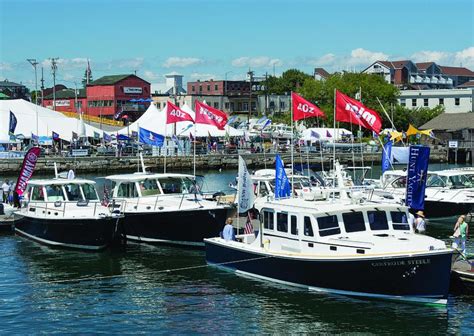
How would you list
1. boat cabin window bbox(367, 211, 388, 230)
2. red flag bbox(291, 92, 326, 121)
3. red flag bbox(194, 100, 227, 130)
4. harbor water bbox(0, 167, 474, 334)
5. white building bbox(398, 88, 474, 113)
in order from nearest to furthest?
1. harbor water bbox(0, 167, 474, 334)
2. boat cabin window bbox(367, 211, 388, 230)
3. red flag bbox(291, 92, 326, 121)
4. red flag bbox(194, 100, 227, 130)
5. white building bbox(398, 88, 474, 113)

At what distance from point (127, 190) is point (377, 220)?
16165 mm

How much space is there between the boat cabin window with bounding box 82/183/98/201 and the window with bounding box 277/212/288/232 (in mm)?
13711

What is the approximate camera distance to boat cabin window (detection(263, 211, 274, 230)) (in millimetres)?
29016

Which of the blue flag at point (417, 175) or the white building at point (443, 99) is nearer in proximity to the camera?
the blue flag at point (417, 175)

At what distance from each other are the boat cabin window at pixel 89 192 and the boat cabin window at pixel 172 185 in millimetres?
3387

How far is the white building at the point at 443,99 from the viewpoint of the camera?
13125cm

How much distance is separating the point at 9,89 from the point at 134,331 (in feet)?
545

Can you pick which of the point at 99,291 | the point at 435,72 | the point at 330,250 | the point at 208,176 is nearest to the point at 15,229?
the point at 99,291

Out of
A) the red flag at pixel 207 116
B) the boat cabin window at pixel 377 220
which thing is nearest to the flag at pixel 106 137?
the red flag at pixel 207 116

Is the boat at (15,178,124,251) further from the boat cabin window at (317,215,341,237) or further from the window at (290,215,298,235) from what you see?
the boat cabin window at (317,215,341,237)

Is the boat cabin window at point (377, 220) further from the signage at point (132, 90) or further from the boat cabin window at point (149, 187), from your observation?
the signage at point (132, 90)

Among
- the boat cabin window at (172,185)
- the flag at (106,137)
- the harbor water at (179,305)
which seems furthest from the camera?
the flag at (106,137)

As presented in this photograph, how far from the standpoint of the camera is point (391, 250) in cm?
2530

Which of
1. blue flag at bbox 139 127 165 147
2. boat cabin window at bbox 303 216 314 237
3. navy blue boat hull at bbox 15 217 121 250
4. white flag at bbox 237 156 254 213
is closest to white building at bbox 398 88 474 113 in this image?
blue flag at bbox 139 127 165 147
